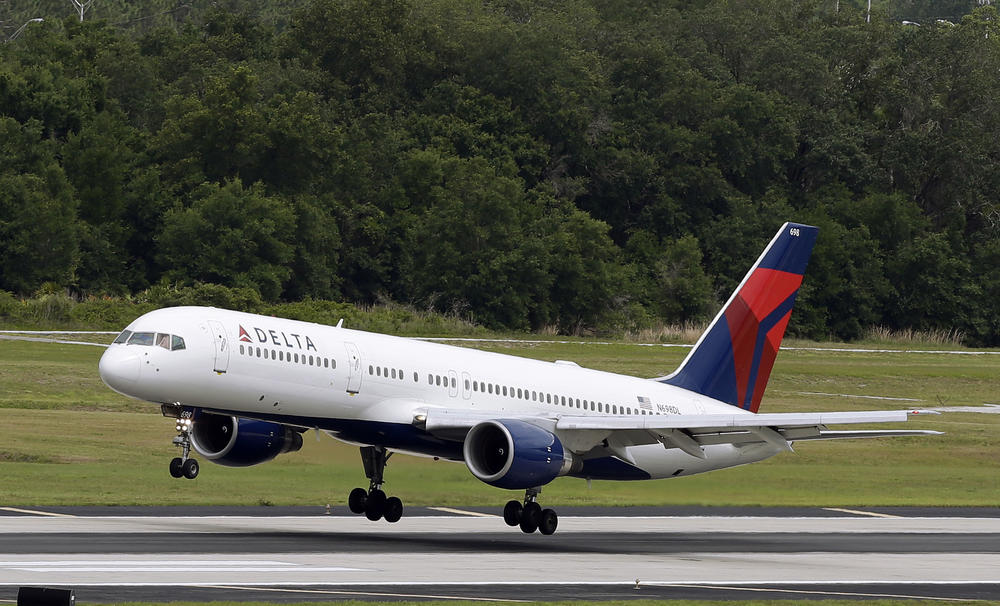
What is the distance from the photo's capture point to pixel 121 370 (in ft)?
102

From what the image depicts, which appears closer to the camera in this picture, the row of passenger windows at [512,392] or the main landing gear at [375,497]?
the row of passenger windows at [512,392]

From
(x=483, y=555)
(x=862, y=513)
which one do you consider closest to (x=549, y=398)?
(x=483, y=555)

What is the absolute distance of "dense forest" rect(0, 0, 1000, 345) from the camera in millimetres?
98812

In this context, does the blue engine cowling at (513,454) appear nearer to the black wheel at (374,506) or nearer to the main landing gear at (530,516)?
the main landing gear at (530,516)

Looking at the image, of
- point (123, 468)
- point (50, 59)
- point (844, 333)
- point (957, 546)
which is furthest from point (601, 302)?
point (957, 546)

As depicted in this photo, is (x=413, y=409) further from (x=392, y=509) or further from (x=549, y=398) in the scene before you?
(x=549, y=398)

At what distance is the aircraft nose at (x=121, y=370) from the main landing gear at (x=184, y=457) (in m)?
1.27

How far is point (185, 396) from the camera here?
32.0 metres

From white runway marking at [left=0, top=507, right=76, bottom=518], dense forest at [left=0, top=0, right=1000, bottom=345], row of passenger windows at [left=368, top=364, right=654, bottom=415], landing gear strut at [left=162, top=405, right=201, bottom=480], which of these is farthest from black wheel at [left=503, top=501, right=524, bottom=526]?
dense forest at [left=0, top=0, right=1000, bottom=345]

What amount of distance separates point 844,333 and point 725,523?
231 feet

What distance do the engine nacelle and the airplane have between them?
3 cm

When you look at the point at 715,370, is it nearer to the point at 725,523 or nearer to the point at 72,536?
the point at 725,523

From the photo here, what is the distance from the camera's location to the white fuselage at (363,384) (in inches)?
1259

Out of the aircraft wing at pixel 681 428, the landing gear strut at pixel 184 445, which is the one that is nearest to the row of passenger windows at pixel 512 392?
the aircraft wing at pixel 681 428
